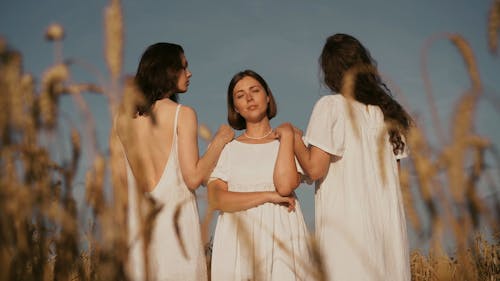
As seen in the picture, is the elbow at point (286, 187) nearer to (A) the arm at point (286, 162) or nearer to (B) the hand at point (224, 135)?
(A) the arm at point (286, 162)

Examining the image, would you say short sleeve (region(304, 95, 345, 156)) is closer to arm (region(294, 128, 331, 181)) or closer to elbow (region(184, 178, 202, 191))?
arm (region(294, 128, 331, 181))

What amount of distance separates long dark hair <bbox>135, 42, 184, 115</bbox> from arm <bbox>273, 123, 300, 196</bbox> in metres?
0.86

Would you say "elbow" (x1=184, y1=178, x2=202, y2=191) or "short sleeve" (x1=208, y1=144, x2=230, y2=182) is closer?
"elbow" (x1=184, y1=178, x2=202, y2=191)

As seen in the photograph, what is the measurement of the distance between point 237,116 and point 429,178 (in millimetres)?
3590

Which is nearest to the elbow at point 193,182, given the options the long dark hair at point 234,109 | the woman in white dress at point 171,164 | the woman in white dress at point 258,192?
the woman in white dress at point 171,164

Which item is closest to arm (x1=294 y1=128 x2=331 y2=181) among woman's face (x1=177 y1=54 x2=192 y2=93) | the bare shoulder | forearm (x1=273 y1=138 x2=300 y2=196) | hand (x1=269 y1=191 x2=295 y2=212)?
forearm (x1=273 y1=138 x2=300 y2=196)

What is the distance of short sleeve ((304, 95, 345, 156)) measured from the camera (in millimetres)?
3535

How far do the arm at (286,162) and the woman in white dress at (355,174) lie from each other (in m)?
0.08

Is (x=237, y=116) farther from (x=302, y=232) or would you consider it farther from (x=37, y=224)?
(x=37, y=224)

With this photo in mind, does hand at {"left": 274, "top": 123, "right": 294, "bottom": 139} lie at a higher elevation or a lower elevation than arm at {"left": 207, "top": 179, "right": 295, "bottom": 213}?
higher

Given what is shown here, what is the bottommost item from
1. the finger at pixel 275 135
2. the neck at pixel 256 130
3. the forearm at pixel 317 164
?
the forearm at pixel 317 164

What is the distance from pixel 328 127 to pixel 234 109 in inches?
56.4

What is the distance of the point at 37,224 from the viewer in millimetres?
1378

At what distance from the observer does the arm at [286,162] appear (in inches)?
151
